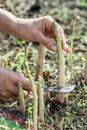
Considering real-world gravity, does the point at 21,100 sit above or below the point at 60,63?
below

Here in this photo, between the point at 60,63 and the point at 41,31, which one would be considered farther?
the point at 41,31

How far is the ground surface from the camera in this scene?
8.13ft

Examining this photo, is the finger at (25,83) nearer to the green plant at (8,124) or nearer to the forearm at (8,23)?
the green plant at (8,124)

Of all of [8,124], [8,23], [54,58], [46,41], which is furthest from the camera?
[54,58]

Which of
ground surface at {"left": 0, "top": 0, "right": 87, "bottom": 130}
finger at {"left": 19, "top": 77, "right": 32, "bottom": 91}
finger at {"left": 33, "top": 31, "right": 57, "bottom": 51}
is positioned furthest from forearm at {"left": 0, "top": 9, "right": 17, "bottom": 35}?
finger at {"left": 19, "top": 77, "right": 32, "bottom": 91}

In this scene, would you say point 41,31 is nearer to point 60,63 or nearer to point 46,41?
point 46,41

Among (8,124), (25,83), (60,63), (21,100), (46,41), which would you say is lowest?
(8,124)

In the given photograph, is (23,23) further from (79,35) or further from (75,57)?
(79,35)

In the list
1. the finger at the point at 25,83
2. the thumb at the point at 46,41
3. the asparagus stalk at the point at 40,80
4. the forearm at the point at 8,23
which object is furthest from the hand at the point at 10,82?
the forearm at the point at 8,23

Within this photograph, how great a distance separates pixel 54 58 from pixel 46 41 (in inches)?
41.3

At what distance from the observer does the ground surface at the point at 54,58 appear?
2.48m

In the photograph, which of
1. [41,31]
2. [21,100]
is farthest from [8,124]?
[41,31]

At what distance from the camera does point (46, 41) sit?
250 cm

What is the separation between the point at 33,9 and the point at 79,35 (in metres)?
0.80
